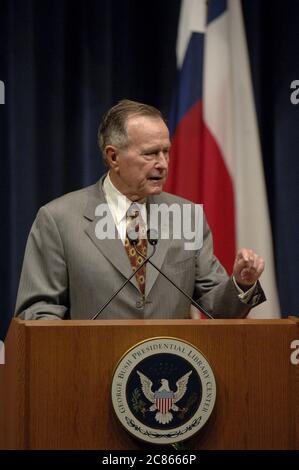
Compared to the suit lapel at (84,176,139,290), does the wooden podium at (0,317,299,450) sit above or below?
below

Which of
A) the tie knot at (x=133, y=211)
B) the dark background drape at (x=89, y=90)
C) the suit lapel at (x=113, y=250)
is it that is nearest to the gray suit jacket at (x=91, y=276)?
the suit lapel at (x=113, y=250)

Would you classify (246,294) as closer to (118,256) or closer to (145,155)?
(118,256)

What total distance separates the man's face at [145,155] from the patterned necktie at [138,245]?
0.08 metres

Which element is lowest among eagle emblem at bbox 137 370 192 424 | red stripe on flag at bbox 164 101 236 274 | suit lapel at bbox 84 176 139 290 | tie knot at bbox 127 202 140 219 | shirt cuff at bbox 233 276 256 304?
eagle emblem at bbox 137 370 192 424

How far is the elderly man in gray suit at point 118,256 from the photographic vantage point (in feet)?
8.00

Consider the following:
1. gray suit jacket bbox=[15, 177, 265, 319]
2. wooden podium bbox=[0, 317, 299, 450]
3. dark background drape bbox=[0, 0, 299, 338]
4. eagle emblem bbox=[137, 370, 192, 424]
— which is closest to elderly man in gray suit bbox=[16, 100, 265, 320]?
gray suit jacket bbox=[15, 177, 265, 319]

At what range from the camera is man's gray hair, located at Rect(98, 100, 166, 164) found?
258 cm

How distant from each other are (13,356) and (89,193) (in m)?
0.92

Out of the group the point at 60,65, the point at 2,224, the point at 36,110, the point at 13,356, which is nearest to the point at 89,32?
the point at 60,65

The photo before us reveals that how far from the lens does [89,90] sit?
3.38 m

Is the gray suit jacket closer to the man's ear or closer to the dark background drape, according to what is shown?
the man's ear

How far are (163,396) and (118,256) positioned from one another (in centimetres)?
78

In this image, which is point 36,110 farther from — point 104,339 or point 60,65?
point 104,339

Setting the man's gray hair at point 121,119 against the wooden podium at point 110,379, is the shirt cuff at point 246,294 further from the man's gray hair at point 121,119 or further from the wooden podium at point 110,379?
the man's gray hair at point 121,119
